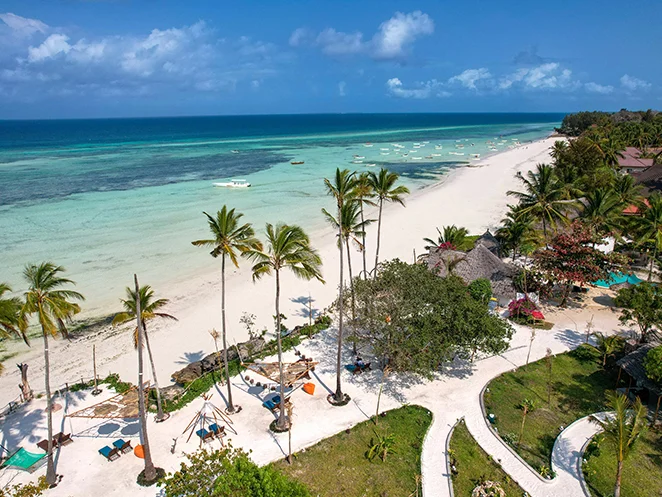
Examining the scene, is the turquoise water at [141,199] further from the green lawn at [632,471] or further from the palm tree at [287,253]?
the green lawn at [632,471]

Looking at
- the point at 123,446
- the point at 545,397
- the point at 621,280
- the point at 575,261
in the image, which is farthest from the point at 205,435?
the point at 621,280

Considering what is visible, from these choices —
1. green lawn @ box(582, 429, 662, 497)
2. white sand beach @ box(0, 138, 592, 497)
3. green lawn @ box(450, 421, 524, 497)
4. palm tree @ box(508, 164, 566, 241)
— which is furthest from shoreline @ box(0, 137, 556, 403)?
green lawn @ box(582, 429, 662, 497)

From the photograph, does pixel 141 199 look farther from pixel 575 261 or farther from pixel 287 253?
pixel 575 261

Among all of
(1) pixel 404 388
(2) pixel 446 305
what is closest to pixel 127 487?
(1) pixel 404 388

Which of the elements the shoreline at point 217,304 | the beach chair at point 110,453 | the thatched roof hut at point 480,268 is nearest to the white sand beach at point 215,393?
the shoreline at point 217,304

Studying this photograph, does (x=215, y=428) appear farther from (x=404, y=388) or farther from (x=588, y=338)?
(x=588, y=338)
